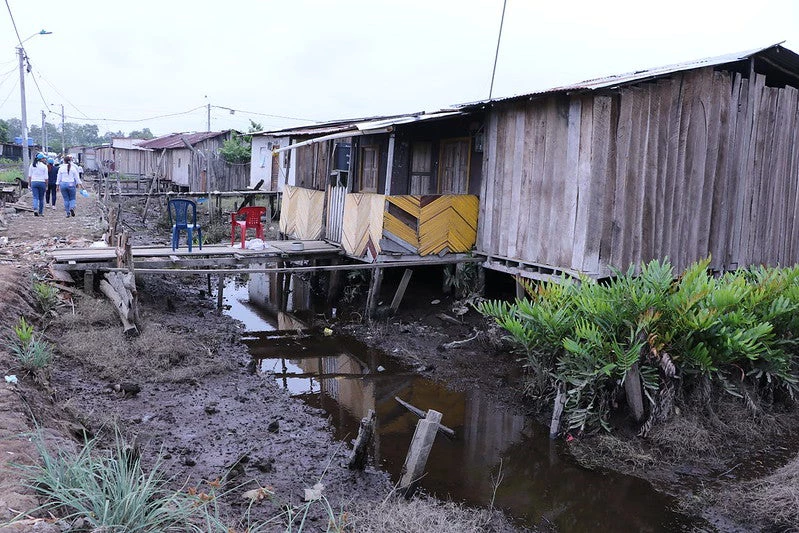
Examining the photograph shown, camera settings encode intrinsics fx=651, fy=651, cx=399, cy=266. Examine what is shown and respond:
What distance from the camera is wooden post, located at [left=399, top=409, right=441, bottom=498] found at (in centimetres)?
559

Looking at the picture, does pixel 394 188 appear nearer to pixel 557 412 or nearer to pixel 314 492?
pixel 557 412

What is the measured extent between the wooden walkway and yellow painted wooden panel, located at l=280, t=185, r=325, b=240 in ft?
2.39

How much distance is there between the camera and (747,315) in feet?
24.0

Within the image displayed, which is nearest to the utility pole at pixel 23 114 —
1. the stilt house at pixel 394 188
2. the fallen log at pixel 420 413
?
the stilt house at pixel 394 188

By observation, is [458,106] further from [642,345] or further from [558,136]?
[642,345]

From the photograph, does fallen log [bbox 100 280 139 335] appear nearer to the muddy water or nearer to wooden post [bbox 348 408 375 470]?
the muddy water

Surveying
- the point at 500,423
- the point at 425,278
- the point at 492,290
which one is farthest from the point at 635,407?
the point at 425,278

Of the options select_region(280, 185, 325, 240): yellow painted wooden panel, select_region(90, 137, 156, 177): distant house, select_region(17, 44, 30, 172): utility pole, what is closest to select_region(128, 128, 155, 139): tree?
select_region(90, 137, 156, 177): distant house

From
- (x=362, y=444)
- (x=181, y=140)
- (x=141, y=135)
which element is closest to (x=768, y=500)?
(x=362, y=444)

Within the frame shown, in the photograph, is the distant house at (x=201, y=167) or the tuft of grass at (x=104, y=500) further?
the distant house at (x=201, y=167)

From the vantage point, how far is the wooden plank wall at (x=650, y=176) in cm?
947

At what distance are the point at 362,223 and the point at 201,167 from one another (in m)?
21.4

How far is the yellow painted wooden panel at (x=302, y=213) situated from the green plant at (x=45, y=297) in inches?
227

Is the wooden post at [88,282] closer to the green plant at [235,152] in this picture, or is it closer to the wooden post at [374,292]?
the wooden post at [374,292]
